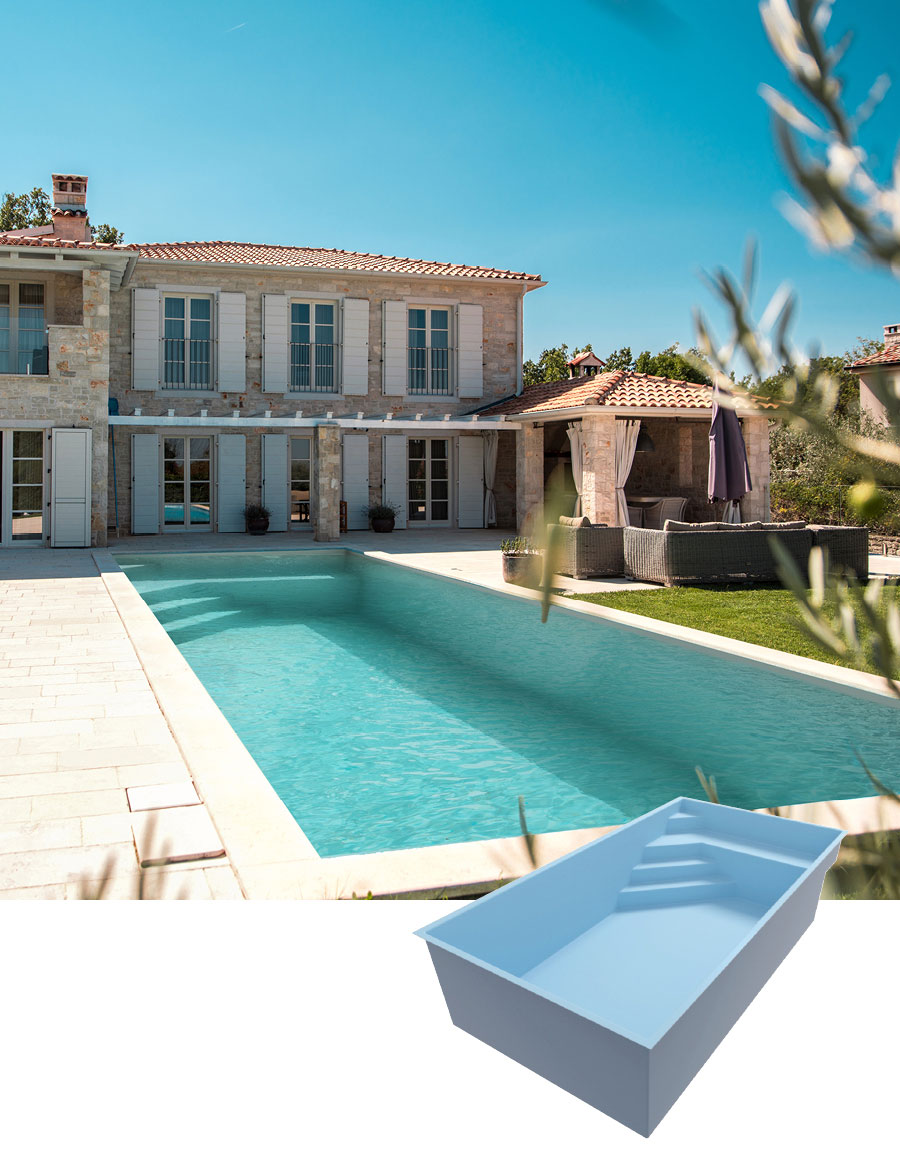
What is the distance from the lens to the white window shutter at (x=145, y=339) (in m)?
18.3

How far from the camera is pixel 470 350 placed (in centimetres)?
2056

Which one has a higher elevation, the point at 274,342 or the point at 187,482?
the point at 274,342

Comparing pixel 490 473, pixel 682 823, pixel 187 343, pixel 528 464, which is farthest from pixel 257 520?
pixel 682 823

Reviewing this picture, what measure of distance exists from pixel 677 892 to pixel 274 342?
17.7 metres

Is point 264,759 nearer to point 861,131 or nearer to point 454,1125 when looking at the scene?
point 454,1125

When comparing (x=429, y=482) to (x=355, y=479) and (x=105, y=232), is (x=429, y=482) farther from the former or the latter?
(x=105, y=232)

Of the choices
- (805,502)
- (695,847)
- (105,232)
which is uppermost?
(105,232)

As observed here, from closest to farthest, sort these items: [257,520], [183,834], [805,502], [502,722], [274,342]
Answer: [183,834], [502,722], [805,502], [257,520], [274,342]

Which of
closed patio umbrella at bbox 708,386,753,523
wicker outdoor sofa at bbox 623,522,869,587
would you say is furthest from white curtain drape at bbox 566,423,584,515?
wicker outdoor sofa at bbox 623,522,869,587

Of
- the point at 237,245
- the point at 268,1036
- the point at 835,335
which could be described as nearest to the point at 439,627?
the point at 268,1036

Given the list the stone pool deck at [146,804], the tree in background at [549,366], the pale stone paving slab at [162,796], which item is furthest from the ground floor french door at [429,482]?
the tree in background at [549,366]

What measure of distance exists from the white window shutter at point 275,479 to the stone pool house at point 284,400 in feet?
0.10

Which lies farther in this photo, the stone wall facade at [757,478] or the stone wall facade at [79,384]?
the stone wall facade at [757,478]

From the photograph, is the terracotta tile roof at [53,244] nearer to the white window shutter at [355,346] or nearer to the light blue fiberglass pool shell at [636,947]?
the white window shutter at [355,346]
